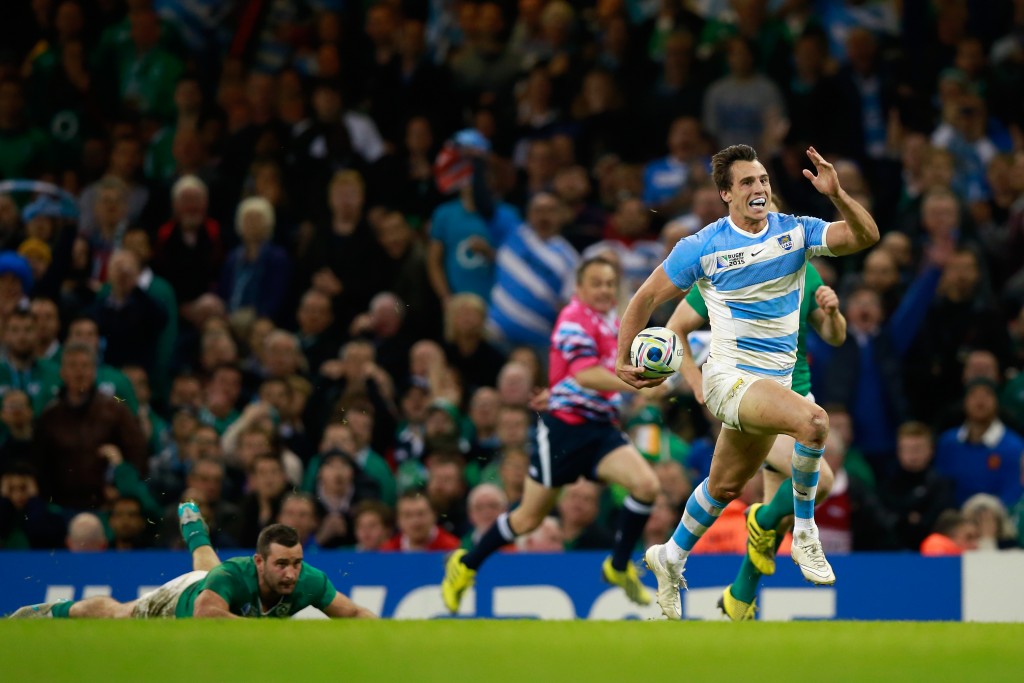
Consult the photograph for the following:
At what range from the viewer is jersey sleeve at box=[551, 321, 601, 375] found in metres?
11.9

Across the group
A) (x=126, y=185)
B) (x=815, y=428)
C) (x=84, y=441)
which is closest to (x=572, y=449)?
(x=815, y=428)

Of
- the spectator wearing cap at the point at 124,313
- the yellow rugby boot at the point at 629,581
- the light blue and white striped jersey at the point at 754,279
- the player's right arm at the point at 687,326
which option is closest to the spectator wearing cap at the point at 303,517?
the yellow rugby boot at the point at 629,581

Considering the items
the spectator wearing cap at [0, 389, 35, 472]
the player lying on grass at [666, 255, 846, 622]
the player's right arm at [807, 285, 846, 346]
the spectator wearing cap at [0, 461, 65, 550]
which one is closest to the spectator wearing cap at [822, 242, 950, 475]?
the player lying on grass at [666, 255, 846, 622]

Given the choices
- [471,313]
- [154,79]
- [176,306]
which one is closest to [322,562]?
[471,313]

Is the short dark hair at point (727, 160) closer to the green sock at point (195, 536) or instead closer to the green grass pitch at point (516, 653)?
the green grass pitch at point (516, 653)

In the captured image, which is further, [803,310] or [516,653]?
[803,310]

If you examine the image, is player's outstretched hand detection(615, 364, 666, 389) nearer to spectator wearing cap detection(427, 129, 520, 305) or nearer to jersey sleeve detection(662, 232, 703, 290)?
jersey sleeve detection(662, 232, 703, 290)

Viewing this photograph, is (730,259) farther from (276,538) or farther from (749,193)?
(276,538)

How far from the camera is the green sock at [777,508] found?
1040cm

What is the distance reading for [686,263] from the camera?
9.59 metres

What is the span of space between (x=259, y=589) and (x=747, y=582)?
279 centimetres

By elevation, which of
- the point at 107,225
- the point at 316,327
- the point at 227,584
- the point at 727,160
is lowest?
the point at 227,584

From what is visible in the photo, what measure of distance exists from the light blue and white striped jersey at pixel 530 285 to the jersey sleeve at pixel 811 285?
5.20 meters

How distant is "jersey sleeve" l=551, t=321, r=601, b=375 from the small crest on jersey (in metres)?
2.39
